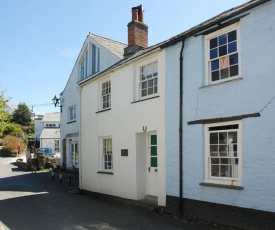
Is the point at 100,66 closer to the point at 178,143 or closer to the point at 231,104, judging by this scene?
the point at 178,143

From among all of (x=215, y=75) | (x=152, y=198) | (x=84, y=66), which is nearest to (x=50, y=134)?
(x=84, y=66)

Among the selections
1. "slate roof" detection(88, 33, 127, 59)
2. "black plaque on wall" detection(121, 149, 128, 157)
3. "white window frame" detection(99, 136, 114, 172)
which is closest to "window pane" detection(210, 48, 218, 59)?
"black plaque on wall" detection(121, 149, 128, 157)

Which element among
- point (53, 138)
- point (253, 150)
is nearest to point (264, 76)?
point (253, 150)

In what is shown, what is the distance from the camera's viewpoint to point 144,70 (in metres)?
12.5

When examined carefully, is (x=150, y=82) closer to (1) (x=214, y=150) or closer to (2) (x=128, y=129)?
(2) (x=128, y=129)

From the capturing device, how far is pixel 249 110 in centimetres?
822

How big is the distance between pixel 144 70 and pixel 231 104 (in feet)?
15.4

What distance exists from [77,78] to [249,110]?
18.7 metres

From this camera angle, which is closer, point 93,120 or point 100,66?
point 93,120

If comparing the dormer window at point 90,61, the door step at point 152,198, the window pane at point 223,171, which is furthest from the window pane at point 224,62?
the dormer window at point 90,61

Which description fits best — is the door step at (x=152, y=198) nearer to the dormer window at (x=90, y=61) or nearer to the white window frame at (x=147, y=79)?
the white window frame at (x=147, y=79)

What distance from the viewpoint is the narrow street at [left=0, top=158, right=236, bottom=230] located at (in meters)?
9.12

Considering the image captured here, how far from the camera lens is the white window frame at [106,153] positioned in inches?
566

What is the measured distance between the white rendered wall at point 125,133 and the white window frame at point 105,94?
0.25 metres
